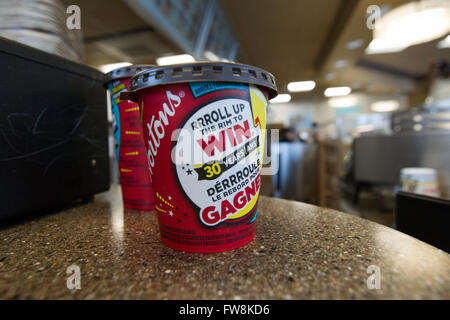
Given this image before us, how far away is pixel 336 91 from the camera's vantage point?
25.7 ft

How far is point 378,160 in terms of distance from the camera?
1.72m

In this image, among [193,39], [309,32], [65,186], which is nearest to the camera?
[65,186]

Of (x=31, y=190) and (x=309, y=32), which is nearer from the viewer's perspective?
(x=31, y=190)

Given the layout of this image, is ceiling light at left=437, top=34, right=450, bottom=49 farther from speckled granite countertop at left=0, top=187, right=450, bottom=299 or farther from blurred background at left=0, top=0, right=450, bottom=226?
speckled granite countertop at left=0, top=187, right=450, bottom=299

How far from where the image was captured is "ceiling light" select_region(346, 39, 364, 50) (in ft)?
13.2

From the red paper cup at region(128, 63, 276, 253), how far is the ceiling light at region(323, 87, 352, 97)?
8217 millimetres

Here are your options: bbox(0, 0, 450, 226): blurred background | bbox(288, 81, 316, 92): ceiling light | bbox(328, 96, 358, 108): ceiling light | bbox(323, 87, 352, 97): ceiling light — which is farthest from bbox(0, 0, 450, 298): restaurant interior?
bbox(328, 96, 358, 108): ceiling light

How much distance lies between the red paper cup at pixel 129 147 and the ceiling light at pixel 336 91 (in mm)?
8114

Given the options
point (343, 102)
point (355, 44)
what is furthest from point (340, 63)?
point (343, 102)

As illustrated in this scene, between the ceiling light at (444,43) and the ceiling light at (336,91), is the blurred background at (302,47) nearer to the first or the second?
the ceiling light at (444,43)

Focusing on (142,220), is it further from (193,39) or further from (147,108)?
(193,39)

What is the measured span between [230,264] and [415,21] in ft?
9.59

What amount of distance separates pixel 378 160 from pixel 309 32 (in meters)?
3.08
